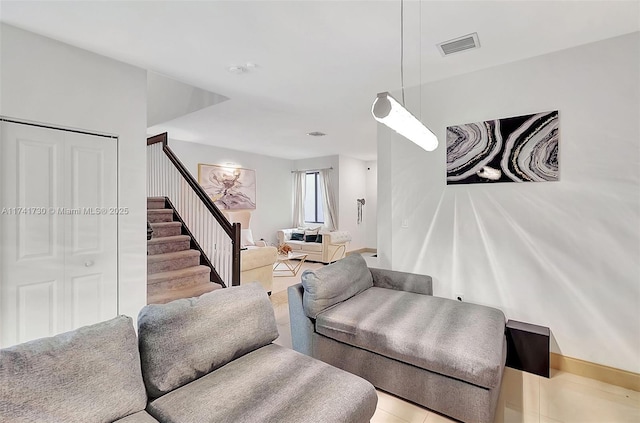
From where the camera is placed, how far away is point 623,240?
7.36 feet

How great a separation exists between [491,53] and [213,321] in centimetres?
294

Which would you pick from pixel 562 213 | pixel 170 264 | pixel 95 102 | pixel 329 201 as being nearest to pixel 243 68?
pixel 95 102

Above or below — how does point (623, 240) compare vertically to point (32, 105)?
below

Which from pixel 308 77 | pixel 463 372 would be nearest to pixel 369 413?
pixel 463 372

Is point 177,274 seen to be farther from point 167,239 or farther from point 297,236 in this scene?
point 297,236

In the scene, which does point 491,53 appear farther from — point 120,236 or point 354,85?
point 120,236

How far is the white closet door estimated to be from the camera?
7.03ft

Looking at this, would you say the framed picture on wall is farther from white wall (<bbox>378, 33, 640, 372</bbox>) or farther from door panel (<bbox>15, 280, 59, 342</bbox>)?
white wall (<bbox>378, 33, 640, 372</bbox>)

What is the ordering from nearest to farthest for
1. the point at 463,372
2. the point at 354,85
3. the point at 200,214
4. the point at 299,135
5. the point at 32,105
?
the point at 463,372 → the point at 32,105 → the point at 354,85 → the point at 200,214 → the point at 299,135

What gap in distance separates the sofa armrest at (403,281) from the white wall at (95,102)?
7.54ft

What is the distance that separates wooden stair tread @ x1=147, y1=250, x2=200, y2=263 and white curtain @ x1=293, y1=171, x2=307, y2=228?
424 centimetres

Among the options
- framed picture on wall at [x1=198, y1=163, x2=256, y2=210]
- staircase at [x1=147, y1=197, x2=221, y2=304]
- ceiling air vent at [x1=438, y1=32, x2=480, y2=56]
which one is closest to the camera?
ceiling air vent at [x1=438, y1=32, x2=480, y2=56]

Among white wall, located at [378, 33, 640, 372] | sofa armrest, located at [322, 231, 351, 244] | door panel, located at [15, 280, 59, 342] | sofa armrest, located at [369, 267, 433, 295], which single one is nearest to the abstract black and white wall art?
white wall, located at [378, 33, 640, 372]

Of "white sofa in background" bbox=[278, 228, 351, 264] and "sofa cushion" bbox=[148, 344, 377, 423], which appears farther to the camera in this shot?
"white sofa in background" bbox=[278, 228, 351, 264]
